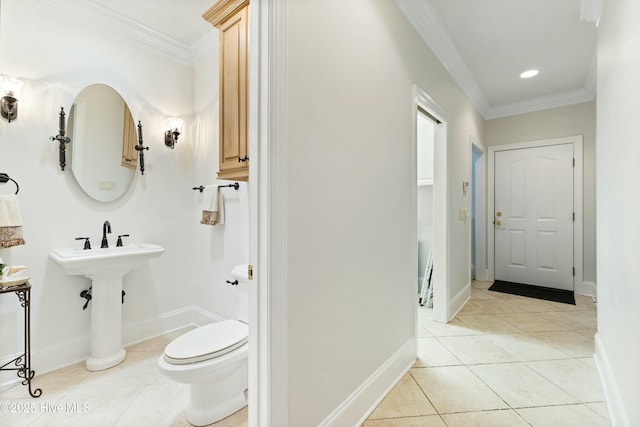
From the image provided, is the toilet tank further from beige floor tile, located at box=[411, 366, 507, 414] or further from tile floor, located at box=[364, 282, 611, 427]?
beige floor tile, located at box=[411, 366, 507, 414]

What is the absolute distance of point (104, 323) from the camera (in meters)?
2.12

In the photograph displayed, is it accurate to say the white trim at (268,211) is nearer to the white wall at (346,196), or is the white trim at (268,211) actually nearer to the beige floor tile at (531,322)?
the white wall at (346,196)

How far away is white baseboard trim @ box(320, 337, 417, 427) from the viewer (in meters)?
1.38

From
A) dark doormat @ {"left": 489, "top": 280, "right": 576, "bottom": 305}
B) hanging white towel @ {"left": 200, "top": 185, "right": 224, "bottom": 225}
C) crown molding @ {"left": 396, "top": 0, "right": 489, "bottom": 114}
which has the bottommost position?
dark doormat @ {"left": 489, "top": 280, "right": 576, "bottom": 305}

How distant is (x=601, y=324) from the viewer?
6.45ft

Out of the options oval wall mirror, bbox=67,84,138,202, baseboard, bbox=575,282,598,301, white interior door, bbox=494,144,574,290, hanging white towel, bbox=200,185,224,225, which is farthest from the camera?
white interior door, bbox=494,144,574,290

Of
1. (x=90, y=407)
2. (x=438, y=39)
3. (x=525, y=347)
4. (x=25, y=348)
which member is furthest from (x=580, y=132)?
(x=25, y=348)

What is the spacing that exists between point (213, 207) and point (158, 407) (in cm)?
149

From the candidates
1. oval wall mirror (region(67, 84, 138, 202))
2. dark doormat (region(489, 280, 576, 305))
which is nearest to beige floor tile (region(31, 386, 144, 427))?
oval wall mirror (region(67, 84, 138, 202))

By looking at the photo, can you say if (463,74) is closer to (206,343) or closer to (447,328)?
(447,328)

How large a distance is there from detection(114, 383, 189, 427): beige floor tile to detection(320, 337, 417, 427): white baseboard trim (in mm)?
864

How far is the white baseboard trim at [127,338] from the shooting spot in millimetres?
1997

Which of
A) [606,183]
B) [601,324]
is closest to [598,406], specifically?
[601,324]

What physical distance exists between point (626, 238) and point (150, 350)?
320 cm
